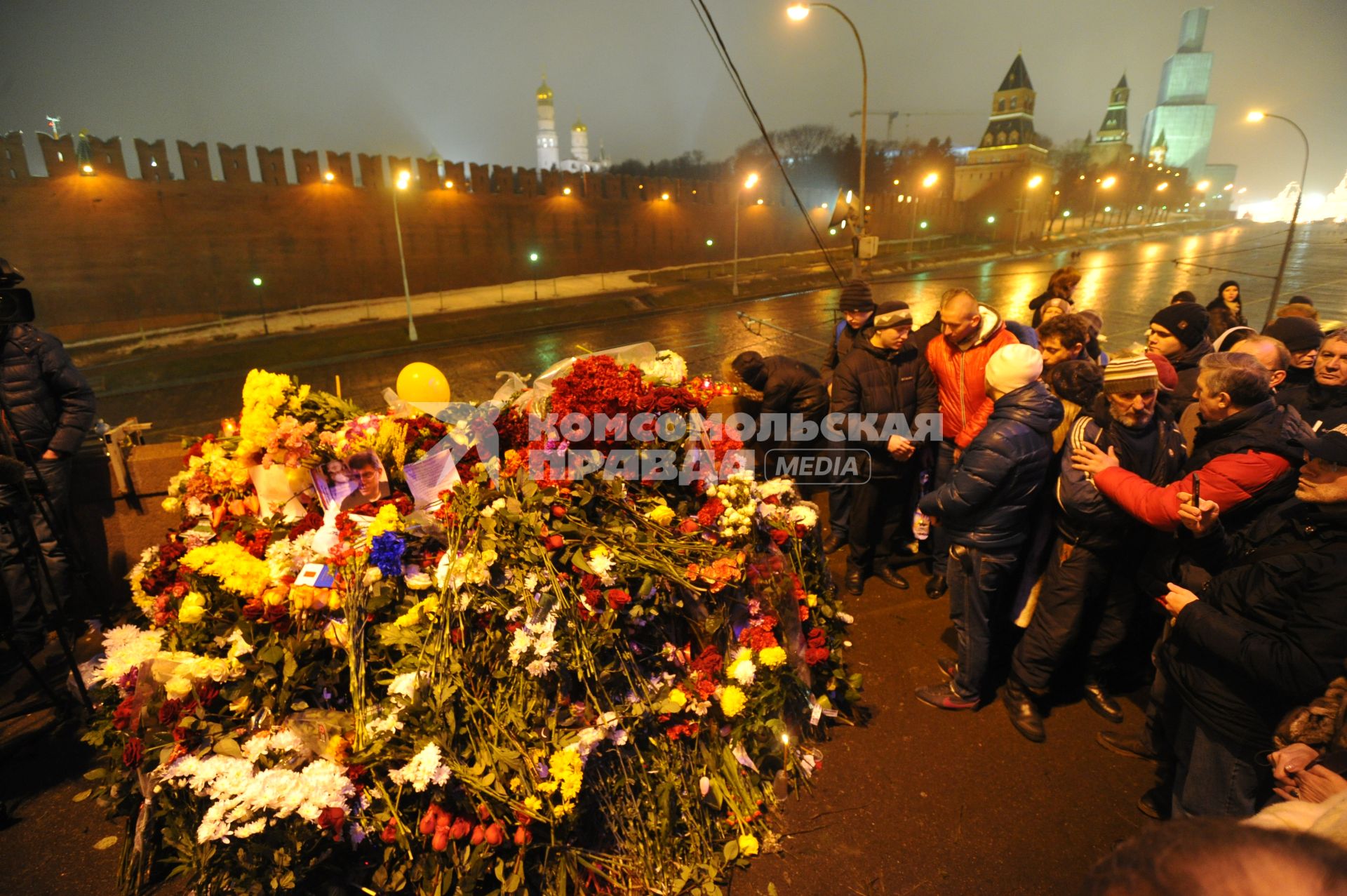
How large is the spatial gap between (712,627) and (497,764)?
0.98m

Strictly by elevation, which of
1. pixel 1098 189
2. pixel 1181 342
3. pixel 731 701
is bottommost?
pixel 731 701

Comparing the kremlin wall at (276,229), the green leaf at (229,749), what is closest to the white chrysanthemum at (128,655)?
the green leaf at (229,749)

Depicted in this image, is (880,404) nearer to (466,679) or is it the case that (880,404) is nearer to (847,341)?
(847,341)

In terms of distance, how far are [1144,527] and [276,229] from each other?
34852 mm

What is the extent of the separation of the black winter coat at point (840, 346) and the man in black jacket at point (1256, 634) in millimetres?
2569

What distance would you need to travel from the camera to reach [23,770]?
2967 mm

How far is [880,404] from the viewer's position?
163 inches

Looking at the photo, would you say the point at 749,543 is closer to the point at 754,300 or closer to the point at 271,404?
the point at 271,404

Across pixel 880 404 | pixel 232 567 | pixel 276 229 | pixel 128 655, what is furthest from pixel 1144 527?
pixel 276 229

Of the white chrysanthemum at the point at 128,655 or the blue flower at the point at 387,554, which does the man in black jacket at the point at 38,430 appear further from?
the blue flower at the point at 387,554

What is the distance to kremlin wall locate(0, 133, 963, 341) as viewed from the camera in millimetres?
25094

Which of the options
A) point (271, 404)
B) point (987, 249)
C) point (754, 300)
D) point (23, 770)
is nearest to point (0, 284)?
point (271, 404)

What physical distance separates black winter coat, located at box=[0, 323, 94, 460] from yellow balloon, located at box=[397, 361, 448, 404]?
1.86 meters

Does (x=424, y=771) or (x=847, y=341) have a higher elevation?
(x=847, y=341)
